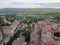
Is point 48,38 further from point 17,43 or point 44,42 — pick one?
point 17,43

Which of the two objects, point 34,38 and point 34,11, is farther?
point 34,11

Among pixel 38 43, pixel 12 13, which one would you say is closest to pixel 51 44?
pixel 38 43

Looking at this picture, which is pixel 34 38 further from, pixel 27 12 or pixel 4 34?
pixel 27 12

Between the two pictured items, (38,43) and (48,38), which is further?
(38,43)

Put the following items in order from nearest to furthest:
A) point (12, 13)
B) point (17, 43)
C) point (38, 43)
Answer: point (38, 43), point (17, 43), point (12, 13)

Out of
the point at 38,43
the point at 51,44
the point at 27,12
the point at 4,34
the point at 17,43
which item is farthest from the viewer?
the point at 27,12

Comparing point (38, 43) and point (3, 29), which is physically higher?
point (38, 43)

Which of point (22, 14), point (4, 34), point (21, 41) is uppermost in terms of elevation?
point (21, 41)

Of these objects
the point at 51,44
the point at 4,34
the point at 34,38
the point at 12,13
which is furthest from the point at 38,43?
the point at 12,13

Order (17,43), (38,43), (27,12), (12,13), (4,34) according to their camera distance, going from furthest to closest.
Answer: (27,12)
(12,13)
(4,34)
(17,43)
(38,43)
